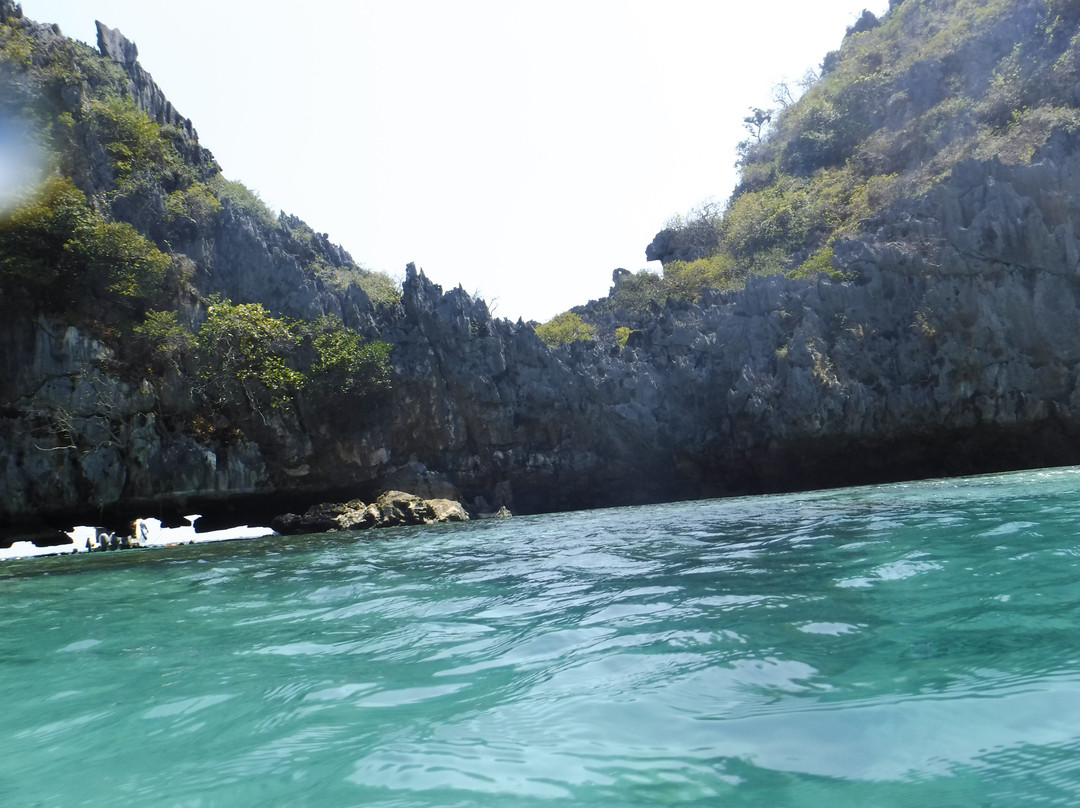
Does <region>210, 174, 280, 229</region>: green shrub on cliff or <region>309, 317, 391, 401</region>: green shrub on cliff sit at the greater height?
<region>210, 174, 280, 229</region>: green shrub on cliff

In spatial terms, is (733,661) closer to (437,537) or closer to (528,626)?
(528,626)

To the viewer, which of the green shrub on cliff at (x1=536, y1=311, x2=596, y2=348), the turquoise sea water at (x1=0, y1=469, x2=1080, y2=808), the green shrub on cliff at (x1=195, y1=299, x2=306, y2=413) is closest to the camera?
the turquoise sea water at (x1=0, y1=469, x2=1080, y2=808)

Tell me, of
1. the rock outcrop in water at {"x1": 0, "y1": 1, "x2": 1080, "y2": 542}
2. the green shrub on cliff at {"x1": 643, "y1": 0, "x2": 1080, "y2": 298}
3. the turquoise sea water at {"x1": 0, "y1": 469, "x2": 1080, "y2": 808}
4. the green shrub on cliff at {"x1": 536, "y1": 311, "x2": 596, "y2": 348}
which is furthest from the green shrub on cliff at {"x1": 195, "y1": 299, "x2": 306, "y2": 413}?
the green shrub on cliff at {"x1": 643, "y1": 0, "x2": 1080, "y2": 298}

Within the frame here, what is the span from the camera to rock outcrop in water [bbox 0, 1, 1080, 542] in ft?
59.5

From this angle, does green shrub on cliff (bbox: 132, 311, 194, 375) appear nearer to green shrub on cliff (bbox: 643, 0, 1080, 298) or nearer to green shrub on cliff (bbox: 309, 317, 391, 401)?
green shrub on cliff (bbox: 309, 317, 391, 401)

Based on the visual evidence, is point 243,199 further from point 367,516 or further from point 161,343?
point 367,516

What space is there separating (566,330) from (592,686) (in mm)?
25448

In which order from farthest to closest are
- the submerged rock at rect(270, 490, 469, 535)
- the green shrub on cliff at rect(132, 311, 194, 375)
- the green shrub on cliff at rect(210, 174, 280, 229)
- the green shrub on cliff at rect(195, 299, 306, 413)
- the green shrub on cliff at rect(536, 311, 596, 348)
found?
the green shrub on cliff at rect(536, 311, 596, 348), the green shrub on cliff at rect(210, 174, 280, 229), the green shrub on cliff at rect(195, 299, 306, 413), the green shrub on cliff at rect(132, 311, 194, 375), the submerged rock at rect(270, 490, 469, 535)

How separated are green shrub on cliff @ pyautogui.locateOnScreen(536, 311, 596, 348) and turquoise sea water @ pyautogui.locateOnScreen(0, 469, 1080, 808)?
20.8 metres

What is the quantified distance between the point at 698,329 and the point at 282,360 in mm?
13514

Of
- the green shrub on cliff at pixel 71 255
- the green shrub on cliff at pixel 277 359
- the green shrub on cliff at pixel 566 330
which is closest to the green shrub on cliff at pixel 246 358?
the green shrub on cliff at pixel 277 359

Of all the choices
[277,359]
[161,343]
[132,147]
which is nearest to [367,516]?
[277,359]

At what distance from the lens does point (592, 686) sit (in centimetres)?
334

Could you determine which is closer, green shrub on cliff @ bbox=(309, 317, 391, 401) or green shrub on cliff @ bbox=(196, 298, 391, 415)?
green shrub on cliff @ bbox=(196, 298, 391, 415)
